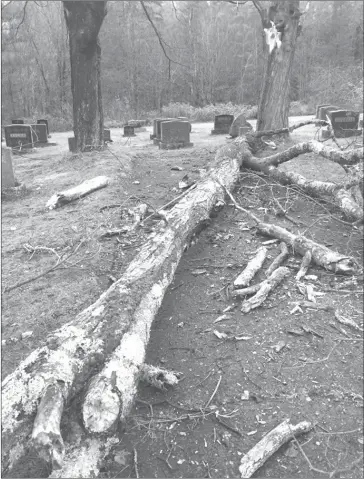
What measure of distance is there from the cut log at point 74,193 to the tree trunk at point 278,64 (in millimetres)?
4918

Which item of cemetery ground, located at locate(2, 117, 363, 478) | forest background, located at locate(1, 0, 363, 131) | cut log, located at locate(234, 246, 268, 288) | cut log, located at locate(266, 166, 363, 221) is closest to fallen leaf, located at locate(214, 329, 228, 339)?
cemetery ground, located at locate(2, 117, 363, 478)

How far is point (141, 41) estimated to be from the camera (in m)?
34.2

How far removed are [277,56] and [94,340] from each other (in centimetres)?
933

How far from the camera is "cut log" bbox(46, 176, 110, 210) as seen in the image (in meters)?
7.00

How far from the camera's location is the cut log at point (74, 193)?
7.00 meters

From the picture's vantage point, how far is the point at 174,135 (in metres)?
12.4

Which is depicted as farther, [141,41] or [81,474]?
[141,41]

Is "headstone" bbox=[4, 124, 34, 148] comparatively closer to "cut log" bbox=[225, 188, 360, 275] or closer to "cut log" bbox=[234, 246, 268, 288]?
"cut log" bbox=[225, 188, 360, 275]

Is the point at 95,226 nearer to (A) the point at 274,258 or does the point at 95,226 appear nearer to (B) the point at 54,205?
(B) the point at 54,205

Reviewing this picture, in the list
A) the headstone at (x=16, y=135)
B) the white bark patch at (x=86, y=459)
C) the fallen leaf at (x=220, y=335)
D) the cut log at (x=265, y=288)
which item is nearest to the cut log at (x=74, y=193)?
the cut log at (x=265, y=288)

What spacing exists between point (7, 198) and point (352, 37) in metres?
36.7

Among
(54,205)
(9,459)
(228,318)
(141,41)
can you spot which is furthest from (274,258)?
(141,41)

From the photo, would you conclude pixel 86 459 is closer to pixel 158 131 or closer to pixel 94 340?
pixel 94 340

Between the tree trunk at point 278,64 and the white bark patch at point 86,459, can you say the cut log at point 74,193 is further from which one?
the white bark patch at point 86,459
